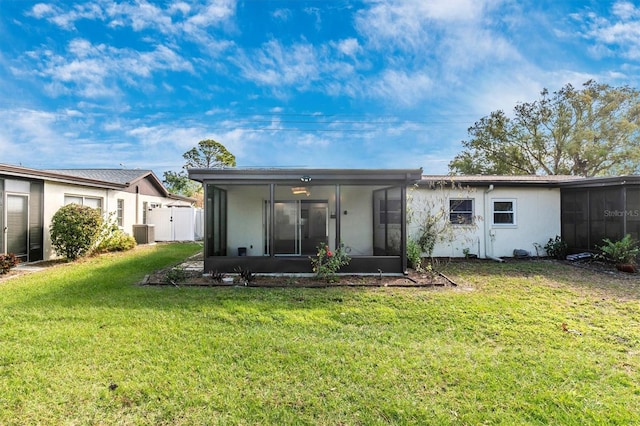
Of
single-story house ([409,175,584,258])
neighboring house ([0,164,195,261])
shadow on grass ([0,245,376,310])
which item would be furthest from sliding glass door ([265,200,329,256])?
neighboring house ([0,164,195,261])

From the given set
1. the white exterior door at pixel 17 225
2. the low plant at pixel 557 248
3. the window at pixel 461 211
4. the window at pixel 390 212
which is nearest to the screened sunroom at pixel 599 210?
the low plant at pixel 557 248

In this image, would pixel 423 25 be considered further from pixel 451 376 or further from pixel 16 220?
pixel 16 220

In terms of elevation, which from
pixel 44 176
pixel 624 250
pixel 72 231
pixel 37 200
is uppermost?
pixel 44 176

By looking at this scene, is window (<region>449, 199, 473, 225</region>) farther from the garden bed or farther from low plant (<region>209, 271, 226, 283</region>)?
low plant (<region>209, 271, 226, 283</region>)

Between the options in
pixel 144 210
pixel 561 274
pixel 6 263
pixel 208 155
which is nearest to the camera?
pixel 6 263

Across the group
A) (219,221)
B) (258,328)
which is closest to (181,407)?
(258,328)

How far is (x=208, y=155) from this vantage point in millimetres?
33688

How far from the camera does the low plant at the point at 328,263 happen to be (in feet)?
24.5

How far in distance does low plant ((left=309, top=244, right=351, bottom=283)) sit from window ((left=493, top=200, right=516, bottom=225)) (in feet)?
21.5

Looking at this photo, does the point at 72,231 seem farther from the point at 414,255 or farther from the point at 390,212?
the point at 414,255

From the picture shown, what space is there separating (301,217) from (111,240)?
8136 millimetres

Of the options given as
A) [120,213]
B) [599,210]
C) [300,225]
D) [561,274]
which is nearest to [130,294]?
[300,225]

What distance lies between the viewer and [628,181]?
9.41 m

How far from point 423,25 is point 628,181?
32.9ft
